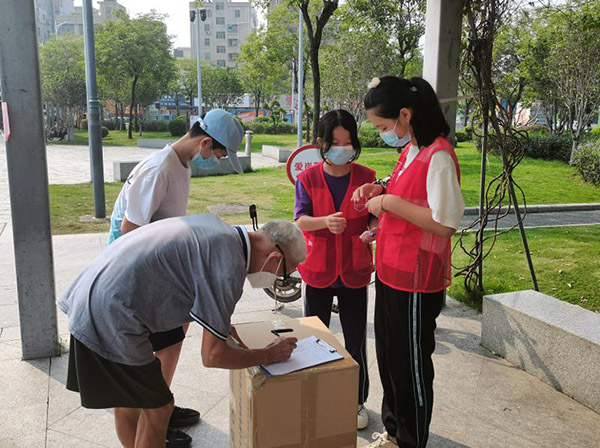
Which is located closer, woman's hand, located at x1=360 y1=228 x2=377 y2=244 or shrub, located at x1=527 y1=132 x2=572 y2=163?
woman's hand, located at x1=360 y1=228 x2=377 y2=244

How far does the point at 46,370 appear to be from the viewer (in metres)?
3.55

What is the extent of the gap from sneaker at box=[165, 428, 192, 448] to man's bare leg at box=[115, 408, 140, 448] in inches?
19.4

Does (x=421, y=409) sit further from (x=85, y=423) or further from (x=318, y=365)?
(x=85, y=423)

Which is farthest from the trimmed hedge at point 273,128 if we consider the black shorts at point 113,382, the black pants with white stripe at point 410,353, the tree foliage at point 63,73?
the black shorts at point 113,382

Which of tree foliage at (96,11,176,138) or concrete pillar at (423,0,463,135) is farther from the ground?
tree foliage at (96,11,176,138)

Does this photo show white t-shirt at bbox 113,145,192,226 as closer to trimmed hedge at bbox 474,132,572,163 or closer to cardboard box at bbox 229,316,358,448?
cardboard box at bbox 229,316,358,448

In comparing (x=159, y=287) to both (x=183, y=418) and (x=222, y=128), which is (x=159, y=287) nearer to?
(x=222, y=128)

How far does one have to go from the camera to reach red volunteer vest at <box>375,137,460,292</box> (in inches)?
90.9

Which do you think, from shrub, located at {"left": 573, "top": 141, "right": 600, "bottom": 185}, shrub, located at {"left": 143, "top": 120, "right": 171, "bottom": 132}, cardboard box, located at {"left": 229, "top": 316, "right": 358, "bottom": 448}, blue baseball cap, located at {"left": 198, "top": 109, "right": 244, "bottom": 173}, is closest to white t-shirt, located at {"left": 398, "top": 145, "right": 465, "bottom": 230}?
cardboard box, located at {"left": 229, "top": 316, "right": 358, "bottom": 448}

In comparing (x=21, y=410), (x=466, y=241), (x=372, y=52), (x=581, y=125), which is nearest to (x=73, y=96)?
(x=372, y=52)

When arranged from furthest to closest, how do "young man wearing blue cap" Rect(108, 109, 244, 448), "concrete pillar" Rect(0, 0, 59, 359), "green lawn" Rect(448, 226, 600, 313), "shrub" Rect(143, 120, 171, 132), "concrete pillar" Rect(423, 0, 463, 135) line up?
"shrub" Rect(143, 120, 171, 132), "green lawn" Rect(448, 226, 600, 313), "concrete pillar" Rect(423, 0, 463, 135), "concrete pillar" Rect(0, 0, 59, 359), "young man wearing blue cap" Rect(108, 109, 244, 448)

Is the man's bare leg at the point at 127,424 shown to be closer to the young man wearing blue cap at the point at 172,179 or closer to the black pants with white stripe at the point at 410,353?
the young man wearing blue cap at the point at 172,179

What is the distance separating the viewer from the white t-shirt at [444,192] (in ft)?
7.22

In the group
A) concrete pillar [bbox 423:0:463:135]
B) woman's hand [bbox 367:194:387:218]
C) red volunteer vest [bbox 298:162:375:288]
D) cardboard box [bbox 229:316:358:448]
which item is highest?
concrete pillar [bbox 423:0:463:135]
